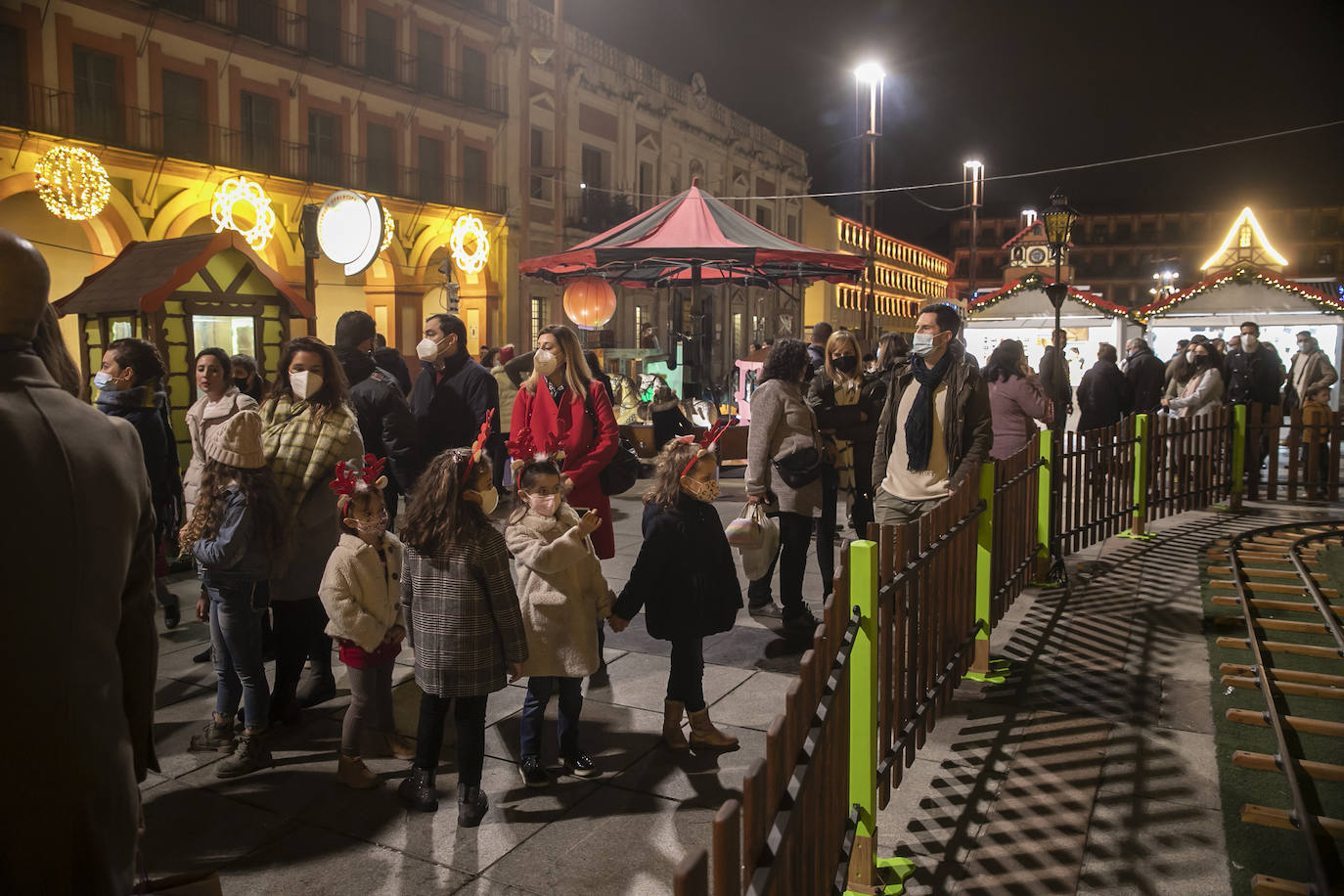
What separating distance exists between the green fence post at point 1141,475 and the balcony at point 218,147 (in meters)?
17.9

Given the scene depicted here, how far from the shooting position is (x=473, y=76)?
27.9m

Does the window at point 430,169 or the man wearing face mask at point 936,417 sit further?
the window at point 430,169

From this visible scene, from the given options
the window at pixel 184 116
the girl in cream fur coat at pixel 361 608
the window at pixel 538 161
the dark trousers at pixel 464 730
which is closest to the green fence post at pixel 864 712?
the dark trousers at pixel 464 730

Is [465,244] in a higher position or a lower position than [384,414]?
higher

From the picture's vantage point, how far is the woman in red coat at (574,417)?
524 centimetres

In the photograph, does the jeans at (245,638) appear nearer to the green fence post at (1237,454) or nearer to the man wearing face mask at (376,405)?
the man wearing face mask at (376,405)

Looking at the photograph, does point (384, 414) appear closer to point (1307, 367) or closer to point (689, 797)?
point (689, 797)

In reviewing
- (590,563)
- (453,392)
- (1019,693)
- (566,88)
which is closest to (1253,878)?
(1019,693)

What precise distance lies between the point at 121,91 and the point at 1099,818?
21.1 metres

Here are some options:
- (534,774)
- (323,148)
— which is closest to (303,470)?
(534,774)

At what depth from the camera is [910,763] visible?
13.1ft

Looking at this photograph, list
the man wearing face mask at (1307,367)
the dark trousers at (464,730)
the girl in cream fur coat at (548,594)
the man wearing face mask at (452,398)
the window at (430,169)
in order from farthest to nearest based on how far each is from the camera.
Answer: the window at (430,169)
the man wearing face mask at (1307,367)
the man wearing face mask at (452,398)
the girl in cream fur coat at (548,594)
the dark trousers at (464,730)

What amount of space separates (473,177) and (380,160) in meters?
3.68

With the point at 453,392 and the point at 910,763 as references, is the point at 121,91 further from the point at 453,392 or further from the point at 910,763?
the point at 910,763
